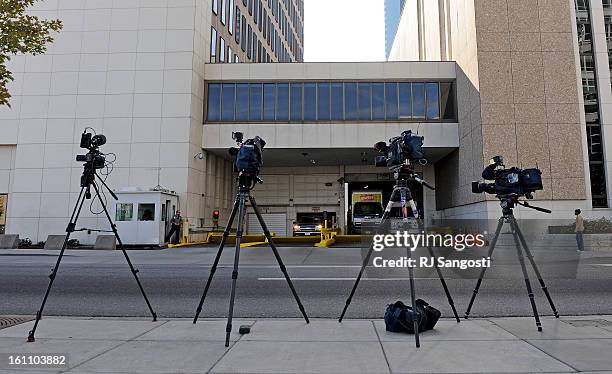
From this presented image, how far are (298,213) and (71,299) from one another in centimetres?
2793

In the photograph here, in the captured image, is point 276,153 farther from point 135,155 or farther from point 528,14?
point 528,14

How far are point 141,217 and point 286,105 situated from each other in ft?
38.2

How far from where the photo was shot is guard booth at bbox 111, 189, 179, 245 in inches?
879

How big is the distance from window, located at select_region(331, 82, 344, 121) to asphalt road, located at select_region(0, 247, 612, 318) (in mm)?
17423

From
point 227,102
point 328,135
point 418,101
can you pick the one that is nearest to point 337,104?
point 328,135

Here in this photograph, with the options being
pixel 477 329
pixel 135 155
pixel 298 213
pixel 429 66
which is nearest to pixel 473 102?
pixel 429 66

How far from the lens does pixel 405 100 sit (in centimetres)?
2795

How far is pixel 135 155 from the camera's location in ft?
83.7

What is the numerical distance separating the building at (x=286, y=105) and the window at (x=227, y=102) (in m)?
0.07

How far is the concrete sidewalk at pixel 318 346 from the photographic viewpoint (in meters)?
3.79

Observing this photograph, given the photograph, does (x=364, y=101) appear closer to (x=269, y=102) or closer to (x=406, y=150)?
(x=269, y=102)

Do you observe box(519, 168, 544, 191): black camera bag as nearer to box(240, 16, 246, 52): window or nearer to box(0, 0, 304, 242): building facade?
box(0, 0, 304, 242): building facade

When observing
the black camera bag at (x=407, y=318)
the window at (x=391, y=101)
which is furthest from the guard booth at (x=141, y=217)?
the black camera bag at (x=407, y=318)

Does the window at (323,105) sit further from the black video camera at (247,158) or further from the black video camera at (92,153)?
the black video camera at (247,158)
